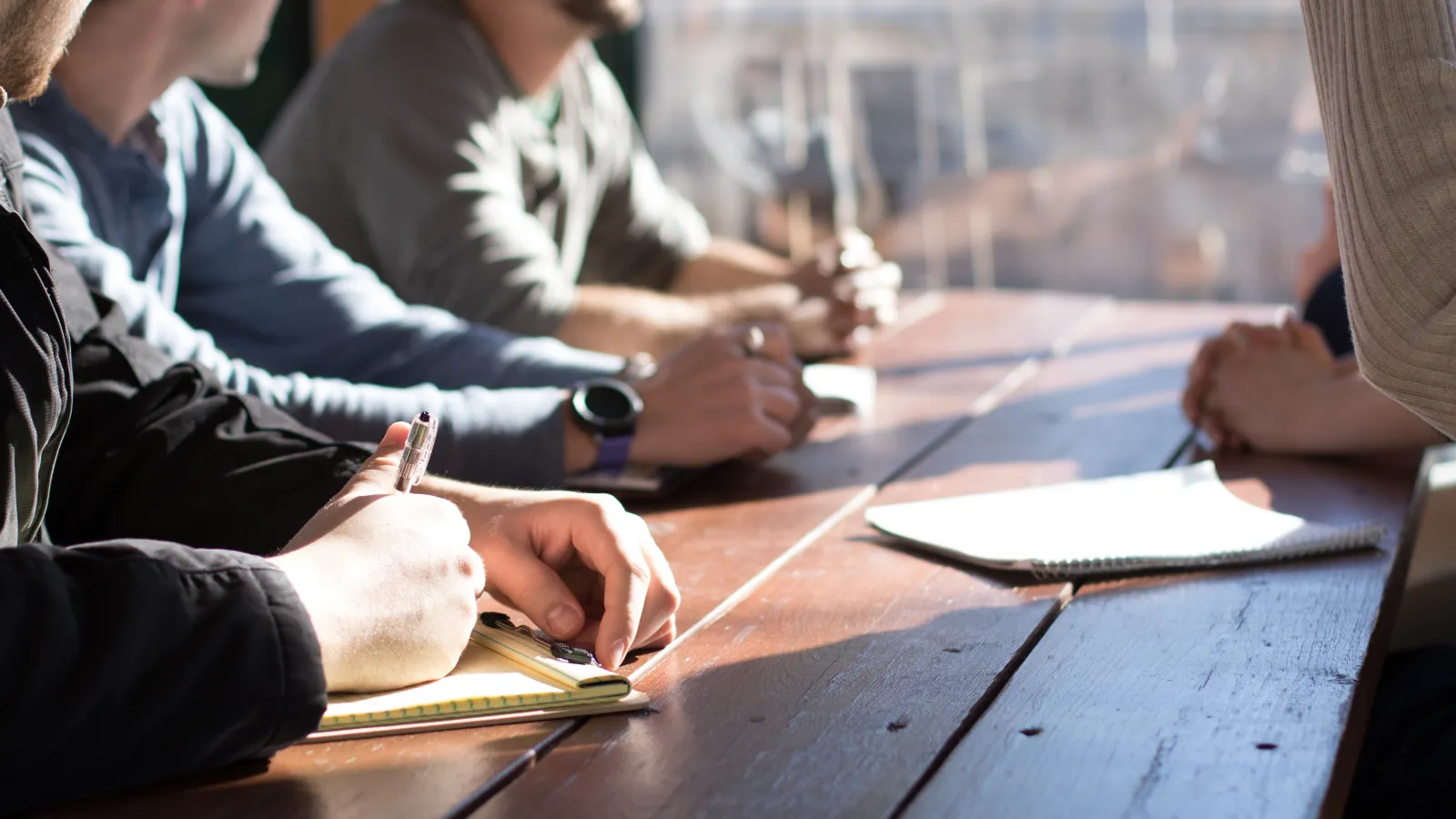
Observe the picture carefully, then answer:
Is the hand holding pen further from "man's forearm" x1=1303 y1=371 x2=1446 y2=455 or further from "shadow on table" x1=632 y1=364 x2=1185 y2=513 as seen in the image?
"man's forearm" x1=1303 y1=371 x2=1446 y2=455

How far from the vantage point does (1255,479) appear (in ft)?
4.03

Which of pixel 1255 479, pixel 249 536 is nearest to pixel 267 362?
pixel 249 536

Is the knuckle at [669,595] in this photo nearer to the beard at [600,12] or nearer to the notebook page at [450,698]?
the notebook page at [450,698]

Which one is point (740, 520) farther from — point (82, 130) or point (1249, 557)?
point (82, 130)

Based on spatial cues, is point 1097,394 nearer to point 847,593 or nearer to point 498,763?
point 847,593

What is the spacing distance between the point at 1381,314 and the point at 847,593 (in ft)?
1.14

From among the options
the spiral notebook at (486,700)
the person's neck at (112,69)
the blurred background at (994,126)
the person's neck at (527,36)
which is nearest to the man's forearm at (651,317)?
the person's neck at (527,36)

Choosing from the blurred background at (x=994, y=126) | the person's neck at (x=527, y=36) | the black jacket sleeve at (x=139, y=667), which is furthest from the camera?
the blurred background at (x=994, y=126)

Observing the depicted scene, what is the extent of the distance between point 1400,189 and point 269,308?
3.49ft

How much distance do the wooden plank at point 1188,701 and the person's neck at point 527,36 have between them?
4.34 feet

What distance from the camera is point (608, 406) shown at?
4.19ft

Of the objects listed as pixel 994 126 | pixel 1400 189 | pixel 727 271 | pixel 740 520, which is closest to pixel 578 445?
pixel 740 520

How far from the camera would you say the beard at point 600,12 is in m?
2.00

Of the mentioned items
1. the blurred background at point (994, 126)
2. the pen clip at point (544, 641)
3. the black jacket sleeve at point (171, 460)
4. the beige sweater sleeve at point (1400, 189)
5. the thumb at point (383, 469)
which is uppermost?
the beige sweater sleeve at point (1400, 189)
